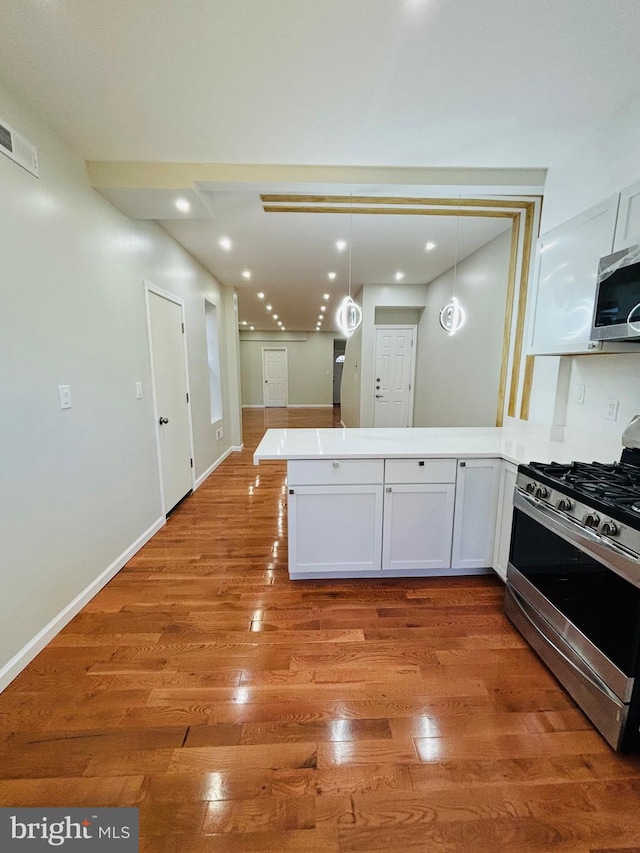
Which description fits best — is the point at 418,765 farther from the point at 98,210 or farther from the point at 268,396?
the point at 268,396

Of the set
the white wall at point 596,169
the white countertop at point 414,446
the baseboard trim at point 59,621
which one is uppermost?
the white wall at point 596,169

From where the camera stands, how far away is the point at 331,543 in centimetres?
213

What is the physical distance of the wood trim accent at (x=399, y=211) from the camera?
8.68ft

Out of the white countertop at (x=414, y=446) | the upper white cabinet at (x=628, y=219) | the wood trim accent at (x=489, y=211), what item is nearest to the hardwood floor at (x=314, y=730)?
the white countertop at (x=414, y=446)

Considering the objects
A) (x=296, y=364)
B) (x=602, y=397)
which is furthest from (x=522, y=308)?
(x=296, y=364)

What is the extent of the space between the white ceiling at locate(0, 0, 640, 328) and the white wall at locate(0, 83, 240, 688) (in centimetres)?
36

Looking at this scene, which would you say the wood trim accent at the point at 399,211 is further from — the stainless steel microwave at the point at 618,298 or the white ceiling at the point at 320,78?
the stainless steel microwave at the point at 618,298

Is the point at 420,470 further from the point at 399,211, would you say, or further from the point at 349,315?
the point at 399,211

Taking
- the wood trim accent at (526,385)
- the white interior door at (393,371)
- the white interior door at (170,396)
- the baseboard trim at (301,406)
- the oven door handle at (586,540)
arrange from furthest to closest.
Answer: the baseboard trim at (301,406) < the white interior door at (393,371) < the white interior door at (170,396) < the wood trim accent at (526,385) < the oven door handle at (586,540)

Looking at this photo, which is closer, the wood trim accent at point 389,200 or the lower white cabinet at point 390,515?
the lower white cabinet at point 390,515

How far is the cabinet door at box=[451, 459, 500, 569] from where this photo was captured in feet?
6.87

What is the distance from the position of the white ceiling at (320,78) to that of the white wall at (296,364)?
868cm

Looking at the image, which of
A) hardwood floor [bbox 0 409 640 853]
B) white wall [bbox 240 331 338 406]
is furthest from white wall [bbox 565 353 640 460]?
white wall [bbox 240 331 338 406]

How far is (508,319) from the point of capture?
9.47ft
